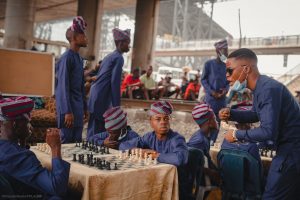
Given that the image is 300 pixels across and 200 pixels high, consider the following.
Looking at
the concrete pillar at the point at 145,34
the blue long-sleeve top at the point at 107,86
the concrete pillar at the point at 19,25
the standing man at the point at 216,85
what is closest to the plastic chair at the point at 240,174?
the blue long-sleeve top at the point at 107,86

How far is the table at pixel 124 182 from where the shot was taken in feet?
9.80

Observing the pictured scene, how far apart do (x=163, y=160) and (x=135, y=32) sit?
707 inches

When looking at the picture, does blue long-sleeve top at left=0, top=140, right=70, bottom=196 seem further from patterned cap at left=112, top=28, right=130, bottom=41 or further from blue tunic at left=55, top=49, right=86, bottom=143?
patterned cap at left=112, top=28, right=130, bottom=41

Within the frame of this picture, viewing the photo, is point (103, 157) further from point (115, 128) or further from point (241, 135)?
point (241, 135)

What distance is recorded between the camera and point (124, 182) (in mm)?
3186

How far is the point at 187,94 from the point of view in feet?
56.9

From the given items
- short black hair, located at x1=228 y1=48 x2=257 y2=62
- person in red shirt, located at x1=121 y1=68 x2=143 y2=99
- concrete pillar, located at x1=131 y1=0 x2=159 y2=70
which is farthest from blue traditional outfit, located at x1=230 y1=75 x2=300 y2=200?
concrete pillar, located at x1=131 y1=0 x2=159 y2=70

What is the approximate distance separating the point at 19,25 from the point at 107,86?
A: 13.2 metres

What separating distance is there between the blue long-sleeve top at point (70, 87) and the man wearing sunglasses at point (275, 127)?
85.4 inches

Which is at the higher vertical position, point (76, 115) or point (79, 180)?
point (76, 115)

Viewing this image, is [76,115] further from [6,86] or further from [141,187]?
[6,86]

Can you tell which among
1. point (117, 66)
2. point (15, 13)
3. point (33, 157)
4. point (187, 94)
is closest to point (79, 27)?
point (117, 66)

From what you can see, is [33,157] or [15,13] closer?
[33,157]

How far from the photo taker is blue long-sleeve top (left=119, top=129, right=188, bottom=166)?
3.66m
